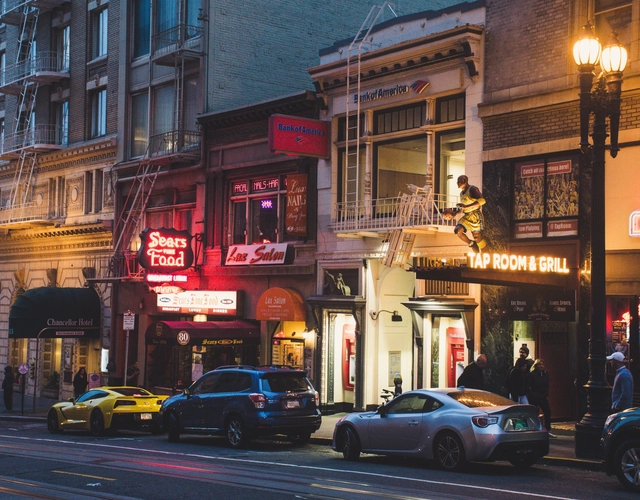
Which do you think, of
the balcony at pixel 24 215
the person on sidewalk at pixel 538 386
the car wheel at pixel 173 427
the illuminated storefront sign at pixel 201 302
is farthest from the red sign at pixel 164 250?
the person on sidewalk at pixel 538 386

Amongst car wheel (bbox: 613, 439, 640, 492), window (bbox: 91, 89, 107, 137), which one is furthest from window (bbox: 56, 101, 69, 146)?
car wheel (bbox: 613, 439, 640, 492)

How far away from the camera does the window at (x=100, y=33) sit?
4091cm

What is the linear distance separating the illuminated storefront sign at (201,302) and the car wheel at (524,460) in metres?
16.7

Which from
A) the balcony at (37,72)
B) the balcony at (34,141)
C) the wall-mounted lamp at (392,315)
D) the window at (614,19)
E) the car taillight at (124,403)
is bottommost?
the car taillight at (124,403)

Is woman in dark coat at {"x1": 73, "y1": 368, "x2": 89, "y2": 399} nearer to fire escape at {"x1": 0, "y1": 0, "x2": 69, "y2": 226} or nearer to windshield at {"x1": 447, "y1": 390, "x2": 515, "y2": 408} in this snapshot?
fire escape at {"x1": 0, "y1": 0, "x2": 69, "y2": 226}

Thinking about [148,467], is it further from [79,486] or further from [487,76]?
[487,76]

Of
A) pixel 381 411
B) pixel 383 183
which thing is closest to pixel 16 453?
pixel 381 411

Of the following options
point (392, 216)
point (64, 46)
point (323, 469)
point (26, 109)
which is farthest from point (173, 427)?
point (26, 109)

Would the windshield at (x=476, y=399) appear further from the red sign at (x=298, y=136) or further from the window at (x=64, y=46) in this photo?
the window at (x=64, y=46)

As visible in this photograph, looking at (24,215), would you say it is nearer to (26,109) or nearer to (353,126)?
(26,109)

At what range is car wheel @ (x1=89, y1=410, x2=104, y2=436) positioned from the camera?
25.2 metres

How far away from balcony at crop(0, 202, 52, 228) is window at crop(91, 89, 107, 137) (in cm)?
436

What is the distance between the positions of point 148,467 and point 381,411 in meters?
4.21

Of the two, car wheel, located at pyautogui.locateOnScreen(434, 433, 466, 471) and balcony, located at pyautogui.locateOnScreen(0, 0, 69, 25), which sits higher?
balcony, located at pyautogui.locateOnScreen(0, 0, 69, 25)
